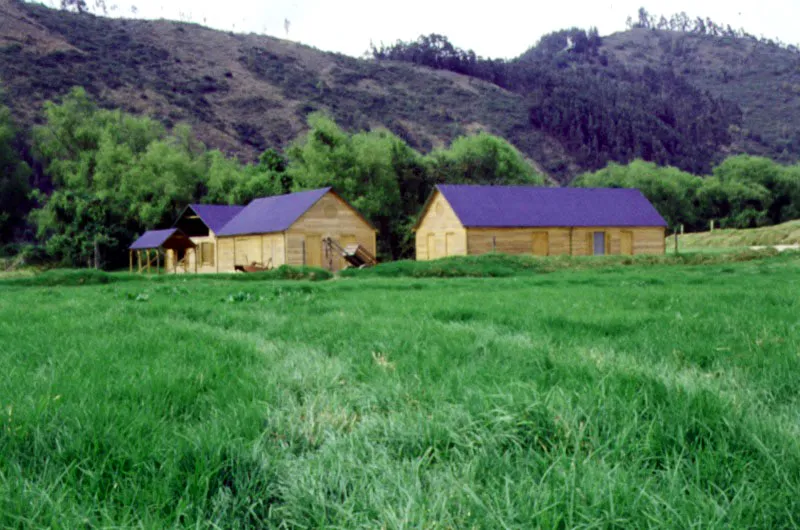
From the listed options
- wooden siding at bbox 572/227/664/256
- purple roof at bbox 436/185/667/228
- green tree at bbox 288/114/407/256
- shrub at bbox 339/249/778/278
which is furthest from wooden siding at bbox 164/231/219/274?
wooden siding at bbox 572/227/664/256

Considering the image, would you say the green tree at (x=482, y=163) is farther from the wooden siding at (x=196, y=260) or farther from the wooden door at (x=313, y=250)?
the wooden siding at (x=196, y=260)

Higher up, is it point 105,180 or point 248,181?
point 105,180

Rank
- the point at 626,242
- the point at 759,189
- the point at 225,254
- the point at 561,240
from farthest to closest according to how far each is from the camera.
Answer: the point at 759,189 < the point at 225,254 < the point at 626,242 < the point at 561,240

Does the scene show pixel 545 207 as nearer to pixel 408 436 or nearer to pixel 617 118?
pixel 408 436

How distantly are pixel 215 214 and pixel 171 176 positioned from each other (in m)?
10.3

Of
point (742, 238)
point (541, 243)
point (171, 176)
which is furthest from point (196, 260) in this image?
point (742, 238)

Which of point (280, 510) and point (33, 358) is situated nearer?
point (280, 510)

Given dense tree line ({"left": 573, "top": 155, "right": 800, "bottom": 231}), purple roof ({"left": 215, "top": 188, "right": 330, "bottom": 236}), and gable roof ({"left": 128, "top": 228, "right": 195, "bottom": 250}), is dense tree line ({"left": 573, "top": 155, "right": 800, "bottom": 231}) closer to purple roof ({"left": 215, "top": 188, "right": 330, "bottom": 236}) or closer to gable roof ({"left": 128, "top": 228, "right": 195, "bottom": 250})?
purple roof ({"left": 215, "top": 188, "right": 330, "bottom": 236})

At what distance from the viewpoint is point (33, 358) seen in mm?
5426

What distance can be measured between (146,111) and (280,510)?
396ft

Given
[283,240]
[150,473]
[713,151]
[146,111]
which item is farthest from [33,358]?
[713,151]

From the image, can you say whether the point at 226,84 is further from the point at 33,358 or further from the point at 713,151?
the point at 33,358

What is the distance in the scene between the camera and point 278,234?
42.7 meters

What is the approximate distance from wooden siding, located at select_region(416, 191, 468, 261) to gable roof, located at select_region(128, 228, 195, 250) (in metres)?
18.1
